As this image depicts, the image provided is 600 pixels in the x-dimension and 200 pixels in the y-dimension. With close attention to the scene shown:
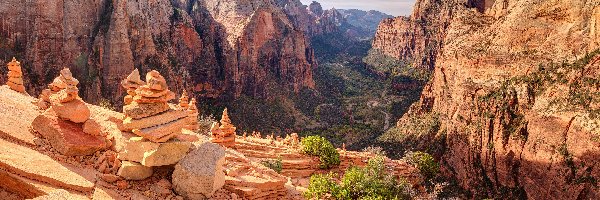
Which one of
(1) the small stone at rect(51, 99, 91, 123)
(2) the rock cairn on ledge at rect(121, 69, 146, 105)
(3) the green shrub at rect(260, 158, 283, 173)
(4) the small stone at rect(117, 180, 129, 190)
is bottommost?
(3) the green shrub at rect(260, 158, 283, 173)

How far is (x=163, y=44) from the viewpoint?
110438 millimetres

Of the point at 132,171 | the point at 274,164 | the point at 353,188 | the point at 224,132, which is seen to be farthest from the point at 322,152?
the point at 132,171

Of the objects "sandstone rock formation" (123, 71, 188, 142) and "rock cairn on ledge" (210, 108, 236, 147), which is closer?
"sandstone rock formation" (123, 71, 188, 142)

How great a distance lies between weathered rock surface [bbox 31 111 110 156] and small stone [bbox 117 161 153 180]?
1.92 meters

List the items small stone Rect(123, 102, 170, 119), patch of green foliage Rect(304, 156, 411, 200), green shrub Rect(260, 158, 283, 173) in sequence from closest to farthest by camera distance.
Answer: small stone Rect(123, 102, 170, 119) → patch of green foliage Rect(304, 156, 411, 200) → green shrub Rect(260, 158, 283, 173)

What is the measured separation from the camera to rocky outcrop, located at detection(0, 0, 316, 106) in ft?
267

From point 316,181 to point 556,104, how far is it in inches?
1814

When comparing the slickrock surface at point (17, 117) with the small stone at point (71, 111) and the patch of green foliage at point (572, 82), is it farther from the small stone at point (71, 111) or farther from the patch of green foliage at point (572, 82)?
the patch of green foliage at point (572, 82)

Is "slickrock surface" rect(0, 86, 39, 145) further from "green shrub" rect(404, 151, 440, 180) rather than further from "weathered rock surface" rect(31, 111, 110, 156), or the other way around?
"green shrub" rect(404, 151, 440, 180)

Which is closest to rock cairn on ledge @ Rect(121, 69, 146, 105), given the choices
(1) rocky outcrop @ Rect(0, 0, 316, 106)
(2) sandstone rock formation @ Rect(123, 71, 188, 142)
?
(2) sandstone rock formation @ Rect(123, 71, 188, 142)

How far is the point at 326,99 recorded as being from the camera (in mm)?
164375

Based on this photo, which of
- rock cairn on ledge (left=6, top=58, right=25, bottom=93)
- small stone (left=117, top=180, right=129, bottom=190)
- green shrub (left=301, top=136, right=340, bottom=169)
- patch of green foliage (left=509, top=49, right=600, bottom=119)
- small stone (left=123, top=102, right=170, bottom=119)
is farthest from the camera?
patch of green foliage (left=509, top=49, right=600, bottom=119)

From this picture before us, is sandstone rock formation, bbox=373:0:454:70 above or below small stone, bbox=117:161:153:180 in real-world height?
above

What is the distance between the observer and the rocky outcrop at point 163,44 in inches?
3209
